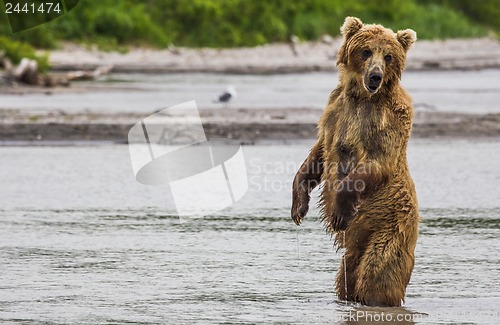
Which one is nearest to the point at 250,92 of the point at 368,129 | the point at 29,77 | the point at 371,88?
the point at 29,77

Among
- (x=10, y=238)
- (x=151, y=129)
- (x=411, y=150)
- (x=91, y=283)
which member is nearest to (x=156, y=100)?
(x=151, y=129)

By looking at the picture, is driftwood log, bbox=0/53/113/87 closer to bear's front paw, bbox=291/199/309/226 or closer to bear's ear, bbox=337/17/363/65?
bear's front paw, bbox=291/199/309/226

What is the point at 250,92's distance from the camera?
84.0 ft

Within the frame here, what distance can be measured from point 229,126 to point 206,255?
7.93m

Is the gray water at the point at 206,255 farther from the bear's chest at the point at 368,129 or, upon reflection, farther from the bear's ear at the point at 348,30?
the bear's ear at the point at 348,30

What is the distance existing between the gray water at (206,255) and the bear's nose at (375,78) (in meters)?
1.24

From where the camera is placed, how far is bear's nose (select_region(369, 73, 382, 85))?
6516 mm

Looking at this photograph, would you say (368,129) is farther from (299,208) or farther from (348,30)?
(299,208)

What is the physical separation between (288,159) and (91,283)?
6.80 m

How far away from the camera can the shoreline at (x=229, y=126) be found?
16.1m

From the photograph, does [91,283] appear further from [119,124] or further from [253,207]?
[119,124]

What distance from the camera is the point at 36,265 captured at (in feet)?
26.9

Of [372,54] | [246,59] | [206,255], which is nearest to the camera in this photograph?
[372,54]

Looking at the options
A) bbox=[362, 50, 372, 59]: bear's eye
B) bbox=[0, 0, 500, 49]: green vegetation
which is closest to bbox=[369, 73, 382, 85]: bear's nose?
bbox=[362, 50, 372, 59]: bear's eye
